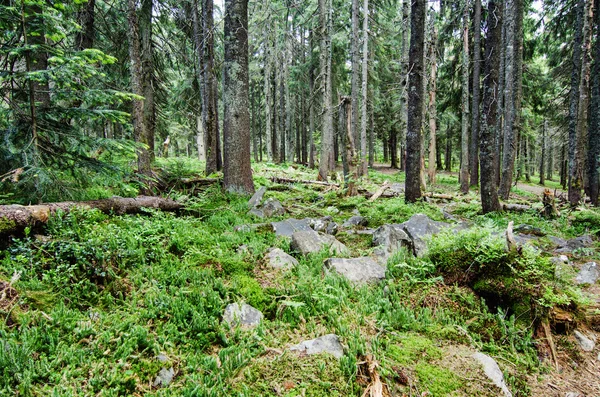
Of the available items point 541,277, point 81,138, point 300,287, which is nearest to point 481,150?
point 541,277

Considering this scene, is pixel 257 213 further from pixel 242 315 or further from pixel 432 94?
pixel 432 94

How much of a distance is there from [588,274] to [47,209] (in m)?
7.76

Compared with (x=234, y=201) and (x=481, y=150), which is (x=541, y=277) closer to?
(x=481, y=150)

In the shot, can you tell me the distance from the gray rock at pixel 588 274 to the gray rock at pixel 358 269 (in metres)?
2.86

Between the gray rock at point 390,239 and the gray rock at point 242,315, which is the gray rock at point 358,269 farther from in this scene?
the gray rock at point 242,315

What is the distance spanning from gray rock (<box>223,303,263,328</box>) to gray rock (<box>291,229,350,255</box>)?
1671 mm

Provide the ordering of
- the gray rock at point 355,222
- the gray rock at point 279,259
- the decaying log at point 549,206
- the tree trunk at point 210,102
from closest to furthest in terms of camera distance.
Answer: the gray rock at point 279,259, the gray rock at point 355,222, the decaying log at point 549,206, the tree trunk at point 210,102

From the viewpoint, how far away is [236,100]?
27.5ft

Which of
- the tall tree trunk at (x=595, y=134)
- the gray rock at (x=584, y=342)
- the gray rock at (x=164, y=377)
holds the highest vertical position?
the tall tree trunk at (x=595, y=134)

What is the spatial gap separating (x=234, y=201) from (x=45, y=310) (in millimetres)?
5042

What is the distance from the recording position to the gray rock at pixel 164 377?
253 centimetres

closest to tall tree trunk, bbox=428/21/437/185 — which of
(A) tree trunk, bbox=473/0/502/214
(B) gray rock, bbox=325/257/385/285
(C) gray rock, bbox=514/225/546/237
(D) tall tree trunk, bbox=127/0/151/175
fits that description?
(A) tree trunk, bbox=473/0/502/214

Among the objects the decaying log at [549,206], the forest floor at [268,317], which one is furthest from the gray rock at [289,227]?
the decaying log at [549,206]

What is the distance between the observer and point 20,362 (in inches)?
94.0
